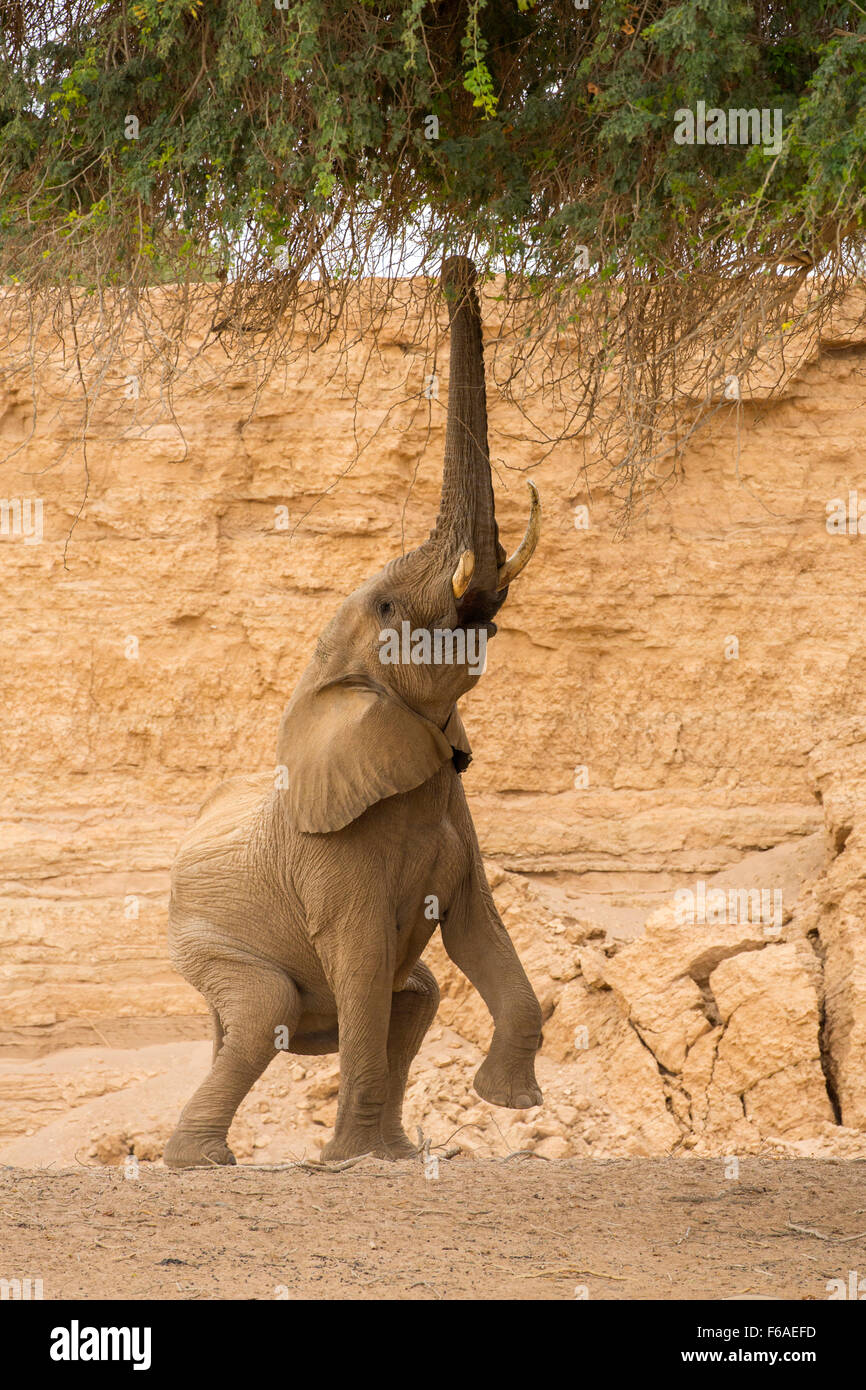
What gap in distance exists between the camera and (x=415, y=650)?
659 centimetres

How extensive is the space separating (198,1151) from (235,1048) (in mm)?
573

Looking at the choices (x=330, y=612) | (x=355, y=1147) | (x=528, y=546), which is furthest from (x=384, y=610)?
(x=330, y=612)

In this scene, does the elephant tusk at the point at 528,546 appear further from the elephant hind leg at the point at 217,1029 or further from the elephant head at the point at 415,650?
the elephant hind leg at the point at 217,1029

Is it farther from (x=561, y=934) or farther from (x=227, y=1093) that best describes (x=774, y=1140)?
(x=227, y=1093)

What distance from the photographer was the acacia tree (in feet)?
14.3

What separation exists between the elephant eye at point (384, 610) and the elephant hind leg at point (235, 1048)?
1844 mm

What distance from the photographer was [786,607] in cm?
1465

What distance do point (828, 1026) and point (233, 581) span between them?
24.5 feet

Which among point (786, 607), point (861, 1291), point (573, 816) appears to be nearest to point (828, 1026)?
point (573, 816)

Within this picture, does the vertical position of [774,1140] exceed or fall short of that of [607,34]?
it falls short

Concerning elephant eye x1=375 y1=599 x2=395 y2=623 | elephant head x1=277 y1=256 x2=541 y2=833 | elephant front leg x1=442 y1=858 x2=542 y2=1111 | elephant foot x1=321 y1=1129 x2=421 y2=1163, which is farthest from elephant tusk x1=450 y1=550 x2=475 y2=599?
elephant foot x1=321 y1=1129 x2=421 y2=1163

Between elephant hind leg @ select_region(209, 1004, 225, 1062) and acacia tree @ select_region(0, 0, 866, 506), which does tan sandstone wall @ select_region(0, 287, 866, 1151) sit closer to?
elephant hind leg @ select_region(209, 1004, 225, 1062)

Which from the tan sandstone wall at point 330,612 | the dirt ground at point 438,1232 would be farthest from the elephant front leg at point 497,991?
the tan sandstone wall at point 330,612

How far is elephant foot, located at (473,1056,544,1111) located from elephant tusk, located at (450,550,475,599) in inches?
85.5
